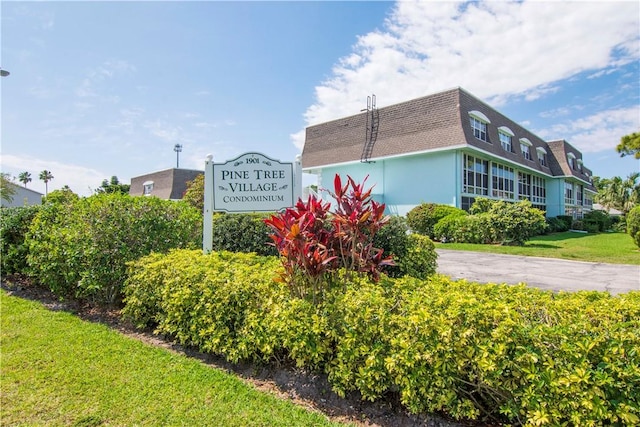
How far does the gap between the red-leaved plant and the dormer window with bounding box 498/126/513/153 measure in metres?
23.0

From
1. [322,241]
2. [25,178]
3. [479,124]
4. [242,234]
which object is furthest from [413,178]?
[25,178]

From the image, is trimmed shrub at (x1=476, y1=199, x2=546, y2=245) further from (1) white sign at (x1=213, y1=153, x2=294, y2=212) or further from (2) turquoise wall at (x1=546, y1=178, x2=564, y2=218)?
(2) turquoise wall at (x1=546, y1=178, x2=564, y2=218)

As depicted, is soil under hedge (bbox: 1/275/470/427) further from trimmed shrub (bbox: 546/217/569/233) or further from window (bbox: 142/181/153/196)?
window (bbox: 142/181/153/196)

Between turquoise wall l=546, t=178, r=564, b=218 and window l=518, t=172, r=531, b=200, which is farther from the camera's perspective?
turquoise wall l=546, t=178, r=564, b=218

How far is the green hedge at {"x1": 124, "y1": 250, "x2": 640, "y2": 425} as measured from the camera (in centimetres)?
192

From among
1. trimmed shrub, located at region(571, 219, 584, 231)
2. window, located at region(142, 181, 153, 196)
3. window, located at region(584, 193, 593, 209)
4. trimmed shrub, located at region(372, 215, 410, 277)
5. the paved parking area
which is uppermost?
window, located at region(142, 181, 153, 196)

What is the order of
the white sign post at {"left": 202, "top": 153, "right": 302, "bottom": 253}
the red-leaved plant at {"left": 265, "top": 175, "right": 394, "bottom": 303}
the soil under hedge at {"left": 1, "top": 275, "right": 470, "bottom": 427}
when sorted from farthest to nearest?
the white sign post at {"left": 202, "top": 153, "right": 302, "bottom": 253}
the red-leaved plant at {"left": 265, "top": 175, "right": 394, "bottom": 303}
the soil under hedge at {"left": 1, "top": 275, "right": 470, "bottom": 427}

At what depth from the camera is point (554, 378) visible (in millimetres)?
1948

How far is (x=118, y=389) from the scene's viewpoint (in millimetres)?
2896

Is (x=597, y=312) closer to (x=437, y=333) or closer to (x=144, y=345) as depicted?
(x=437, y=333)

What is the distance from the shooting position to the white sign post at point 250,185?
5516mm

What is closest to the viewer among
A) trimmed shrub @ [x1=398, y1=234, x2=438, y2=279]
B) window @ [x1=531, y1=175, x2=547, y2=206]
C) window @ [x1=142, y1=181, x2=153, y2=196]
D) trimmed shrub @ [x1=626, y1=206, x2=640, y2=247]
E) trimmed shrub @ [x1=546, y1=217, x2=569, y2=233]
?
trimmed shrub @ [x1=398, y1=234, x2=438, y2=279]

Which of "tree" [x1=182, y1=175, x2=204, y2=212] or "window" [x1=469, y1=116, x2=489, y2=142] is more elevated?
"window" [x1=469, y1=116, x2=489, y2=142]

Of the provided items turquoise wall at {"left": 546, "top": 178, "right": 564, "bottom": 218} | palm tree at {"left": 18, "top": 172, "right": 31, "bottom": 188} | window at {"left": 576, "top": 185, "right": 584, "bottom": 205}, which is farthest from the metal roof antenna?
palm tree at {"left": 18, "top": 172, "right": 31, "bottom": 188}
